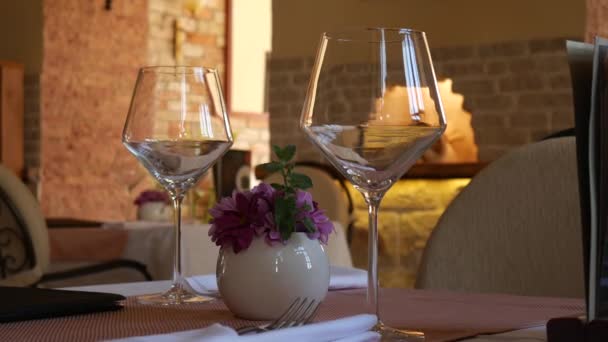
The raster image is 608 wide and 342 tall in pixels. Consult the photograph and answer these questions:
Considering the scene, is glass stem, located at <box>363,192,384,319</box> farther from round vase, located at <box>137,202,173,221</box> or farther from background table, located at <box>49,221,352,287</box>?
round vase, located at <box>137,202,173,221</box>

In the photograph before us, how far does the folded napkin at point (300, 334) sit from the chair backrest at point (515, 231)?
2.20 feet

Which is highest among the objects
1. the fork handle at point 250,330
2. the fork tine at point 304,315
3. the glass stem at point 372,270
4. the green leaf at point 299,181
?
the green leaf at point 299,181

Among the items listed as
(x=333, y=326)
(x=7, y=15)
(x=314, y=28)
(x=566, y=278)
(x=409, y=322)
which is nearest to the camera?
(x=333, y=326)

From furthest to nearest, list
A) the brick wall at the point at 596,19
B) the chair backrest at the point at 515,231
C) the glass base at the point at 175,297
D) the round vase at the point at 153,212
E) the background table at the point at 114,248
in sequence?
1. the brick wall at the point at 596,19
2. the round vase at the point at 153,212
3. the background table at the point at 114,248
4. the chair backrest at the point at 515,231
5. the glass base at the point at 175,297

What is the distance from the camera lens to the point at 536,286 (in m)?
1.39

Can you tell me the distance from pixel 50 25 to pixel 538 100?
416 cm

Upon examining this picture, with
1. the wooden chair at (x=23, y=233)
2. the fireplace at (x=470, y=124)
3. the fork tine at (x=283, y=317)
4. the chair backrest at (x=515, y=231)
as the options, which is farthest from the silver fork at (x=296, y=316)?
→ the fireplace at (x=470, y=124)

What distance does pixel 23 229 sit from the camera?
3021 millimetres

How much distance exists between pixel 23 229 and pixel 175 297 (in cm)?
210

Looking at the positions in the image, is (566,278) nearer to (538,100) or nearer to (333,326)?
(333,326)

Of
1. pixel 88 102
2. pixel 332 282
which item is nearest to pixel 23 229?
pixel 332 282

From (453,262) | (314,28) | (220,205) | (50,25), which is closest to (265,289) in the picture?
(220,205)

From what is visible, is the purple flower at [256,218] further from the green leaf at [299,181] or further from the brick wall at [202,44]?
the brick wall at [202,44]

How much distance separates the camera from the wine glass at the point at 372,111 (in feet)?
2.59
